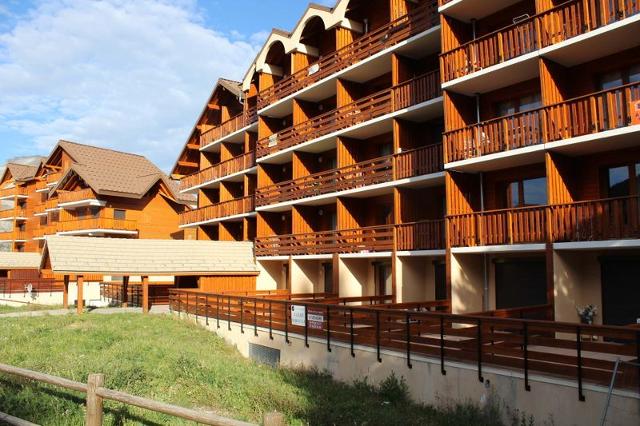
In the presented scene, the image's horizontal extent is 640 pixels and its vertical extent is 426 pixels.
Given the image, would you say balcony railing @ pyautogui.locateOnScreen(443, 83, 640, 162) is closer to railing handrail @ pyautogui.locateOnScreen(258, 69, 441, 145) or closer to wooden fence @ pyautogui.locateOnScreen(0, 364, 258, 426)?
railing handrail @ pyautogui.locateOnScreen(258, 69, 441, 145)

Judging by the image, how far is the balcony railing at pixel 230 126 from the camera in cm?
3400

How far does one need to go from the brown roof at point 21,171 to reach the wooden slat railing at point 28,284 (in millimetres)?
26217

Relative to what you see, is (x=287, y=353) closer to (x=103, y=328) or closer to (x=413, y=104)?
(x=103, y=328)

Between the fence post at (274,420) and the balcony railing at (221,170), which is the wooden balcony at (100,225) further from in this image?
the fence post at (274,420)

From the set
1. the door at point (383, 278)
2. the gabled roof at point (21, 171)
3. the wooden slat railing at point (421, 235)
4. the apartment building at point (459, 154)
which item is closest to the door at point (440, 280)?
the apartment building at point (459, 154)

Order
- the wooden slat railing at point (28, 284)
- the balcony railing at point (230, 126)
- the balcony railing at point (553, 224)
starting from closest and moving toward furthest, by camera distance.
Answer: the balcony railing at point (553, 224) → the balcony railing at point (230, 126) → the wooden slat railing at point (28, 284)

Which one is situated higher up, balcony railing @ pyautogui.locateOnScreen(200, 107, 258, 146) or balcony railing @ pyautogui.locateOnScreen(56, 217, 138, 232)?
balcony railing @ pyautogui.locateOnScreen(200, 107, 258, 146)

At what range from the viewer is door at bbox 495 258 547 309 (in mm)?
16562

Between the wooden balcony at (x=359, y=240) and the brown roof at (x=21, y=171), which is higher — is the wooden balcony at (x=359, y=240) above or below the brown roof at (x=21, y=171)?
below

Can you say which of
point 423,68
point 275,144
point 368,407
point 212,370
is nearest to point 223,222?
point 275,144

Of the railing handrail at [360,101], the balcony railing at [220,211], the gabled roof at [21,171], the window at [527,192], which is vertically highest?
the gabled roof at [21,171]

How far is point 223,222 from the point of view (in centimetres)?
3688

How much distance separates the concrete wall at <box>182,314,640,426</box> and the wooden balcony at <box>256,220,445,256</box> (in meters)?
→ 6.10

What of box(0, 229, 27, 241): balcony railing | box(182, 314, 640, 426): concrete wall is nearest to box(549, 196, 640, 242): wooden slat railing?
box(182, 314, 640, 426): concrete wall
